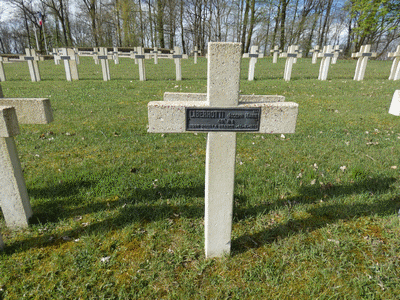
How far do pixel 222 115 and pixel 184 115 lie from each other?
29 centimetres

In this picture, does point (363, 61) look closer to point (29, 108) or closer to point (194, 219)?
point (194, 219)

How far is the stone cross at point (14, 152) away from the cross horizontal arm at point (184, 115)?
45.0 inches

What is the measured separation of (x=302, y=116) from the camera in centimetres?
657

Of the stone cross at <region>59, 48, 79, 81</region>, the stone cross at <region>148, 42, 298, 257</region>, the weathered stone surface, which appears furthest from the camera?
the stone cross at <region>59, 48, 79, 81</region>

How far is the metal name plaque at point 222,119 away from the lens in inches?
73.1

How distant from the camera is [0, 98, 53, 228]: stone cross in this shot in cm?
212

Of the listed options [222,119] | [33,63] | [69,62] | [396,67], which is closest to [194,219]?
[222,119]

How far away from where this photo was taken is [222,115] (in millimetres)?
1863

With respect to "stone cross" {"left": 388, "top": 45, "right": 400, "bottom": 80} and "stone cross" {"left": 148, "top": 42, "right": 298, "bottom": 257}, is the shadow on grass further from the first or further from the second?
"stone cross" {"left": 388, "top": 45, "right": 400, "bottom": 80}

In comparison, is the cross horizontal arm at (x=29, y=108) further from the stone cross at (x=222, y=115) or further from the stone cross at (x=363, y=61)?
the stone cross at (x=363, y=61)

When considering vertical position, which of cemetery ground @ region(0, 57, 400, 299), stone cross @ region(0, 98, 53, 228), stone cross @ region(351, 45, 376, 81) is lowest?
cemetery ground @ region(0, 57, 400, 299)

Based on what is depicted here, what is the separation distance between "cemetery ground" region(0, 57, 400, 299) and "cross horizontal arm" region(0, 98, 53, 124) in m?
1.22

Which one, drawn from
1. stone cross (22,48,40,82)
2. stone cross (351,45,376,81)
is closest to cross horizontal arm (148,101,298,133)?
stone cross (351,45,376,81)

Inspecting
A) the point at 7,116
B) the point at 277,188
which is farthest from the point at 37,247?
the point at 277,188
